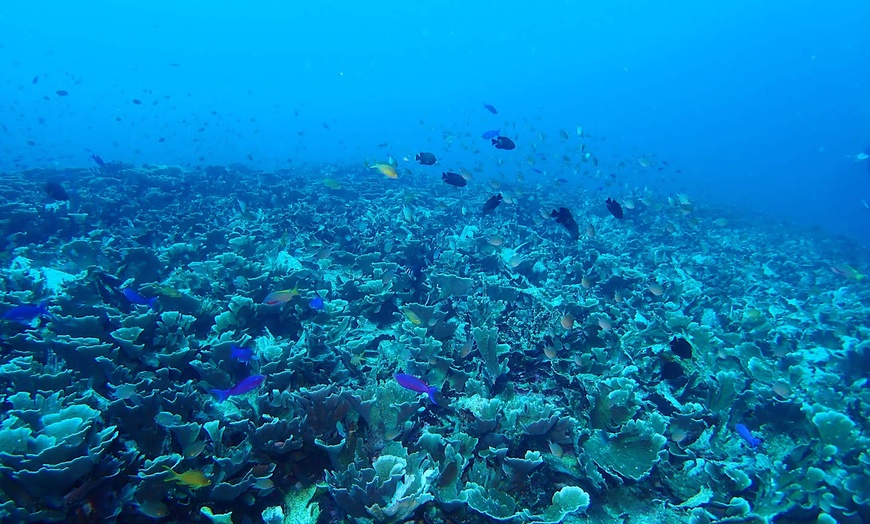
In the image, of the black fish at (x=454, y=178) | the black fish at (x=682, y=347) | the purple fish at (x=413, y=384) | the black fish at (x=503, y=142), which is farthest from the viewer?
the black fish at (x=503, y=142)

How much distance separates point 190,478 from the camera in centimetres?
294

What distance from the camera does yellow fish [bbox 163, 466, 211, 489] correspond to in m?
2.93

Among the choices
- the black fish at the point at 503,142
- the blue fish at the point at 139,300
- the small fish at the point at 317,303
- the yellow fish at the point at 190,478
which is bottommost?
the blue fish at the point at 139,300

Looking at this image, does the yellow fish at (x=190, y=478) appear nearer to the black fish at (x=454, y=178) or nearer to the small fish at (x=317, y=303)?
the small fish at (x=317, y=303)

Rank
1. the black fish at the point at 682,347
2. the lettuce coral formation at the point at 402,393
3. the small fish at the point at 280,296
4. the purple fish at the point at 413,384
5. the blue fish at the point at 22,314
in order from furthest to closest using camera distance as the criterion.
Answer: the small fish at the point at 280,296, the black fish at the point at 682,347, the blue fish at the point at 22,314, the purple fish at the point at 413,384, the lettuce coral formation at the point at 402,393

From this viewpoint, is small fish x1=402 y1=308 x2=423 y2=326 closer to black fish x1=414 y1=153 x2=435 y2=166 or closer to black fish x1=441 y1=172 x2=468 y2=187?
black fish x1=441 y1=172 x2=468 y2=187

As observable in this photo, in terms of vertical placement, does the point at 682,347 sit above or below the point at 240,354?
above

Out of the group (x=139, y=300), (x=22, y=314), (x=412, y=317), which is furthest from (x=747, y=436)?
(x=22, y=314)

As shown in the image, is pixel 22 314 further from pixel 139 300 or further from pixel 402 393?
pixel 402 393

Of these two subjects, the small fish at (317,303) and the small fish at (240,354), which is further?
the small fish at (317,303)

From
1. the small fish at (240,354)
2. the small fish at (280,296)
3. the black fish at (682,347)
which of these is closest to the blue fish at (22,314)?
the small fish at (240,354)

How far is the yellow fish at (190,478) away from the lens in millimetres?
2934

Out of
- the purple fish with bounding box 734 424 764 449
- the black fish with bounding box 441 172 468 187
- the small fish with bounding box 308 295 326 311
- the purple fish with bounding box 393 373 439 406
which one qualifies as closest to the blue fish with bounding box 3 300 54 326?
the small fish with bounding box 308 295 326 311

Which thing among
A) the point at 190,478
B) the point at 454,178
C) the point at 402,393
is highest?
the point at 454,178
